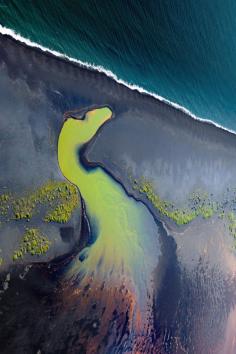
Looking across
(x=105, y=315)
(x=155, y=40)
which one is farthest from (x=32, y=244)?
(x=155, y=40)

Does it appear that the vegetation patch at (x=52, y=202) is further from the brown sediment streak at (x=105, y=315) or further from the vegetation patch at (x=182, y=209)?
the vegetation patch at (x=182, y=209)

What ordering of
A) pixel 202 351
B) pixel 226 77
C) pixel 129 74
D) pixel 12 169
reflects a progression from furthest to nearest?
pixel 226 77 → pixel 202 351 → pixel 129 74 → pixel 12 169

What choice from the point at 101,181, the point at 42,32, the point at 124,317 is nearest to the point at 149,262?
the point at 124,317

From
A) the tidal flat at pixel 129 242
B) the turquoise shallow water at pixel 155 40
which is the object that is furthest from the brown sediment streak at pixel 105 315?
the turquoise shallow water at pixel 155 40

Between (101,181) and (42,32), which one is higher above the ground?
(42,32)

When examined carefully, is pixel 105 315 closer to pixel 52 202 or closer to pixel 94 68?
pixel 52 202

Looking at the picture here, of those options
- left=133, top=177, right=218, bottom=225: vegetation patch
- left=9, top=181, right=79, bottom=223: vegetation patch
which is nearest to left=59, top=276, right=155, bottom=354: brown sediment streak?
left=9, top=181, right=79, bottom=223: vegetation patch

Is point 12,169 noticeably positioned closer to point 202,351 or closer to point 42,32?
point 42,32
